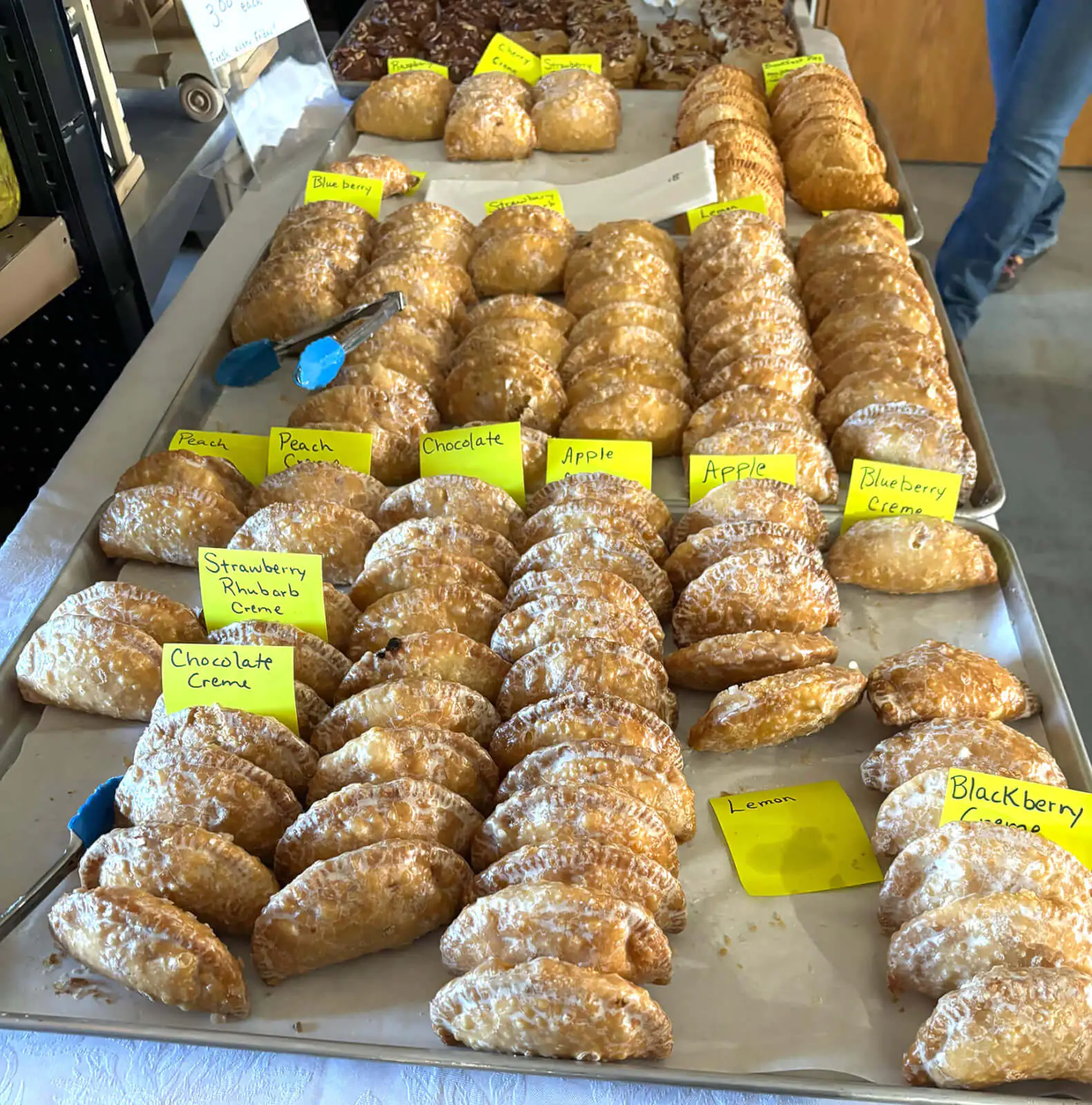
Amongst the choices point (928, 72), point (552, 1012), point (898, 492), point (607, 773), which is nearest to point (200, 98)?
point (898, 492)

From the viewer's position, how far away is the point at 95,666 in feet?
4.52

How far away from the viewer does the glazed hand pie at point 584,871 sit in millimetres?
1072

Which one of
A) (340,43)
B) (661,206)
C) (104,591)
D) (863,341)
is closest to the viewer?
(104,591)

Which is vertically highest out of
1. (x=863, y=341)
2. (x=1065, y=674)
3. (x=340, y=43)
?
(x=340, y=43)

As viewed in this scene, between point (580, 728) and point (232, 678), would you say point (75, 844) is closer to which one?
point (232, 678)

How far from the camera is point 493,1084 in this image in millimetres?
1052

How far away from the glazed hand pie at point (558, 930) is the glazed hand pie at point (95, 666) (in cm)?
58

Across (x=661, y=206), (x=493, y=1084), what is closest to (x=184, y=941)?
(x=493, y=1084)

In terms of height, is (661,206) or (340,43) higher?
(340,43)

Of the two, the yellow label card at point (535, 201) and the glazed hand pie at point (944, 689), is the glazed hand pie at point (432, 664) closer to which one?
the glazed hand pie at point (944, 689)

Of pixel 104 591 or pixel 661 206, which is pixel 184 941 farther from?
pixel 661 206

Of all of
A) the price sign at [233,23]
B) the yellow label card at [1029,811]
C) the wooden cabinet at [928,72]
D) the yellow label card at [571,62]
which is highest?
the price sign at [233,23]

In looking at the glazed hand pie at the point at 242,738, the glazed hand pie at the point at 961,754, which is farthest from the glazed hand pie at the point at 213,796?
the glazed hand pie at the point at 961,754

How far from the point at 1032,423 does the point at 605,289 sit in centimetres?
195
